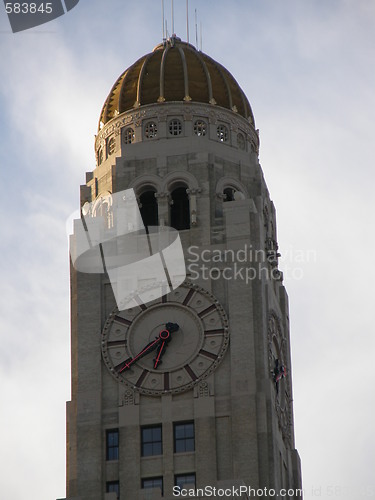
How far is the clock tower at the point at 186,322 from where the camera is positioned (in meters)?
96.0

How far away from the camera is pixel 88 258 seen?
101750 mm

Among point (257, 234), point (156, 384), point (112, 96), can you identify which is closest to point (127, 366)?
point (156, 384)

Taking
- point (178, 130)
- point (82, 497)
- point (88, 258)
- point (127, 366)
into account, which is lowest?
point (82, 497)

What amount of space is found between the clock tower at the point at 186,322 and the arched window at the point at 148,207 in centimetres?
7

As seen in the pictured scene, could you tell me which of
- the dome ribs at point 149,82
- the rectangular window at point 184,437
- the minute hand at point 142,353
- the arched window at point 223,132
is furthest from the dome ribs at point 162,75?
the rectangular window at point 184,437

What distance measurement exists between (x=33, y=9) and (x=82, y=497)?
23609mm

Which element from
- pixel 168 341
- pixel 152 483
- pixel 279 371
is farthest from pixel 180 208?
pixel 152 483

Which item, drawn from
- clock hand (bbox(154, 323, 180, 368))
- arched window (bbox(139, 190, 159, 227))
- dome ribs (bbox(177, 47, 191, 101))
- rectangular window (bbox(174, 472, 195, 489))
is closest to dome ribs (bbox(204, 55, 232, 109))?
dome ribs (bbox(177, 47, 191, 101))

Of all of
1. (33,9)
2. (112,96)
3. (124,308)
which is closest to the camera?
(33,9)

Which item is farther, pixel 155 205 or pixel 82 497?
pixel 155 205

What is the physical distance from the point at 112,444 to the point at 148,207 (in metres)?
13.6

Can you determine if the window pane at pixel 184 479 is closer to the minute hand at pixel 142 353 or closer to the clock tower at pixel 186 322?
the clock tower at pixel 186 322

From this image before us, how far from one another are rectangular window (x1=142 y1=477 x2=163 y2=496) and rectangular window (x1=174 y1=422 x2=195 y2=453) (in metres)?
1.73

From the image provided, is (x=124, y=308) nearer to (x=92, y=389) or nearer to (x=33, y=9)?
(x=92, y=389)
